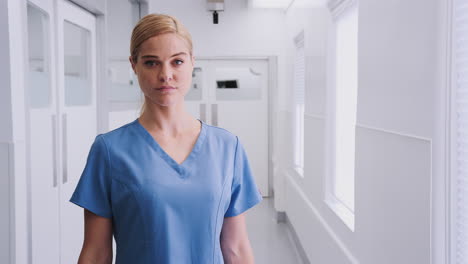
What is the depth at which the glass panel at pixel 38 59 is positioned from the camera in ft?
8.36

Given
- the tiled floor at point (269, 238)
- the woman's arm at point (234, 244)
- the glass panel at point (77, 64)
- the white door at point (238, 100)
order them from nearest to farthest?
the woman's arm at point (234, 244)
the glass panel at point (77, 64)
the tiled floor at point (269, 238)
the white door at point (238, 100)

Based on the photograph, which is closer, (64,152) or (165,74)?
(165,74)

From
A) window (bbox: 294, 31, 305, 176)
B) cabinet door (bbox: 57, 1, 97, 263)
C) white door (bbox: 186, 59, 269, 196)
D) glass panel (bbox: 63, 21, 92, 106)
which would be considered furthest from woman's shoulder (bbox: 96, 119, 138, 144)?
white door (bbox: 186, 59, 269, 196)

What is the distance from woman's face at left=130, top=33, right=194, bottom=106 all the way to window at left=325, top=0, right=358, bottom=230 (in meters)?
2.19

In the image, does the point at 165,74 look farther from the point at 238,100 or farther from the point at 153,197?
the point at 238,100

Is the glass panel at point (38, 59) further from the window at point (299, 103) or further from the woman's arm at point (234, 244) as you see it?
the window at point (299, 103)

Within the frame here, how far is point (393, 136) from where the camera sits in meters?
1.98

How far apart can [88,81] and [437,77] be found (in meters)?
2.69

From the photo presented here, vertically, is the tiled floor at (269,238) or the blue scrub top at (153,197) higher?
the blue scrub top at (153,197)

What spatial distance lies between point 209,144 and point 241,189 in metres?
0.16
